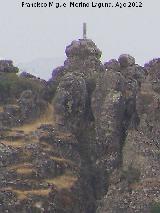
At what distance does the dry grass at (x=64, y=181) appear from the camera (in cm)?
5938

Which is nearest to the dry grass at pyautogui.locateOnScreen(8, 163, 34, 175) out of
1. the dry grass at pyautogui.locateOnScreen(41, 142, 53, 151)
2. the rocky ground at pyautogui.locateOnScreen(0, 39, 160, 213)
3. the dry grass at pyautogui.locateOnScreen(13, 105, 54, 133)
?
the rocky ground at pyautogui.locateOnScreen(0, 39, 160, 213)

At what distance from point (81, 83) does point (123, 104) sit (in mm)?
6584

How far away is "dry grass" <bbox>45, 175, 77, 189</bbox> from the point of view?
5938 cm

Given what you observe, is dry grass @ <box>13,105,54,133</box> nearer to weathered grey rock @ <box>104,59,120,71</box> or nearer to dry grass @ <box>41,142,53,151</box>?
dry grass @ <box>41,142,53,151</box>

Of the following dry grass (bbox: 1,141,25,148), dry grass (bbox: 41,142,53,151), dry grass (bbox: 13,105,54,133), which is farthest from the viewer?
dry grass (bbox: 13,105,54,133)

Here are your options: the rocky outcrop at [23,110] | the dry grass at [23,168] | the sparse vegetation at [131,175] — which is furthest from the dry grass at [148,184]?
the rocky outcrop at [23,110]

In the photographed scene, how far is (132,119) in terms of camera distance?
61594 mm

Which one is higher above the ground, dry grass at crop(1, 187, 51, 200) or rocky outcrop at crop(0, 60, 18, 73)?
rocky outcrop at crop(0, 60, 18, 73)

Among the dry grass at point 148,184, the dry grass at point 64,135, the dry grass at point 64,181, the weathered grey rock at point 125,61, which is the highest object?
the weathered grey rock at point 125,61

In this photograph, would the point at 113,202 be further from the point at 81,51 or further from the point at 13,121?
the point at 81,51

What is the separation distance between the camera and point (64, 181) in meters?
60.5

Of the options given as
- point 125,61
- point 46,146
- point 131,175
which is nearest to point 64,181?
point 46,146

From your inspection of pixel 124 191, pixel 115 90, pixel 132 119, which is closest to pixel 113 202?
pixel 124 191

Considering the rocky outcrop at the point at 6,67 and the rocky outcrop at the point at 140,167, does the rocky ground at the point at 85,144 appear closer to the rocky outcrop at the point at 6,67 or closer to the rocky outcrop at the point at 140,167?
the rocky outcrop at the point at 140,167
